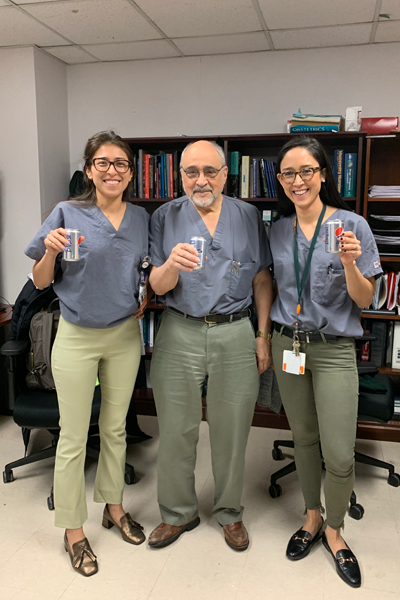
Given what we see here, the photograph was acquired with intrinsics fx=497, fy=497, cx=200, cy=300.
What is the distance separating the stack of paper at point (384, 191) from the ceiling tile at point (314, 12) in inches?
36.3

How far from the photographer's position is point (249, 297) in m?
1.96

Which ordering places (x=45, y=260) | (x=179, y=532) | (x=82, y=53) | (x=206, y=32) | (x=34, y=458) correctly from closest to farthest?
(x=45, y=260) < (x=179, y=532) < (x=34, y=458) < (x=206, y=32) < (x=82, y=53)

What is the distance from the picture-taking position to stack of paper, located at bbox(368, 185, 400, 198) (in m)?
2.95

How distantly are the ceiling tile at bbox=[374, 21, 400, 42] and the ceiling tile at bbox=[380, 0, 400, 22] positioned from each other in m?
0.11

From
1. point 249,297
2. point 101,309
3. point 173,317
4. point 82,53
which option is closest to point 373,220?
point 249,297

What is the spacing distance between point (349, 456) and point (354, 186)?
1.77m

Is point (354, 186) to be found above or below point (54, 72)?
below

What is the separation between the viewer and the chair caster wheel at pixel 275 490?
2.39 metres

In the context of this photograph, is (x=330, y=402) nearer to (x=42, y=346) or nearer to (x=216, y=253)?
(x=216, y=253)

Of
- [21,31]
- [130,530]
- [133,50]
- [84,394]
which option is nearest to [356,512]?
[130,530]

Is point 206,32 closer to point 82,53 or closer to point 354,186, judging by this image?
point 82,53

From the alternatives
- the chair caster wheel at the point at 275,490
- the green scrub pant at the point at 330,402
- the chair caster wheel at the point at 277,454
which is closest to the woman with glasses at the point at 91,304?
the green scrub pant at the point at 330,402

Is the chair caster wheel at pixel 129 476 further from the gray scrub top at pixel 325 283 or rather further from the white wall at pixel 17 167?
the white wall at pixel 17 167

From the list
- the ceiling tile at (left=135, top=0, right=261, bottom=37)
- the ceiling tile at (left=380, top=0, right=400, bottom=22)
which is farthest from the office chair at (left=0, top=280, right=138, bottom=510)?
the ceiling tile at (left=380, top=0, right=400, bottom=22)
